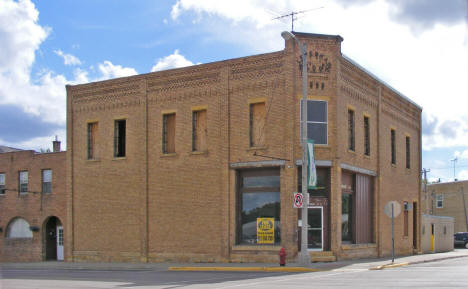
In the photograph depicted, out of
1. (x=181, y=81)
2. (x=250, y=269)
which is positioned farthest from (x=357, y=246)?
(x=181, y=81)

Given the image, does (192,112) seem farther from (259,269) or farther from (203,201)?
(259,269)

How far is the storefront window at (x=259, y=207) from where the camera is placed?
27938mm

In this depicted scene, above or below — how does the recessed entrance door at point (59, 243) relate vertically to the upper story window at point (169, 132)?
below

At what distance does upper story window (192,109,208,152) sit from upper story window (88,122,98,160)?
272 inches

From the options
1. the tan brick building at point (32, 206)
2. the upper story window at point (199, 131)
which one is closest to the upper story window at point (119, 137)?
the upper story window at point (199, 131)

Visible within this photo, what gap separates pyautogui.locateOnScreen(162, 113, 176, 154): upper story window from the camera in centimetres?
3145

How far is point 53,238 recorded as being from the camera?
37875mm

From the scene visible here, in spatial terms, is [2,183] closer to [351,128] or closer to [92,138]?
[92,138]

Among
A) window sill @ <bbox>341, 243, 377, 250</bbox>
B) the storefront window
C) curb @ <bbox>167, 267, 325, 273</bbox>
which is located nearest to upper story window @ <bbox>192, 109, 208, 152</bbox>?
the storefront window

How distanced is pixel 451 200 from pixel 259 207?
54.6 metres

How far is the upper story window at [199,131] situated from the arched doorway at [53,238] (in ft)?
39.6

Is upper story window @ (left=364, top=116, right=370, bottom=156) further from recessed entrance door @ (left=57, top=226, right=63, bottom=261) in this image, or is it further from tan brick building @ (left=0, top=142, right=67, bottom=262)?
recessed entrance door @ (left=57, top=226, right=63, bottom=261)

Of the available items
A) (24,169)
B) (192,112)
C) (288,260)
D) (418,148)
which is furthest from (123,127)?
(418,148)

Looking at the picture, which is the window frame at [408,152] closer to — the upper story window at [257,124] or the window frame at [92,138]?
the upper story window at [257,124]
